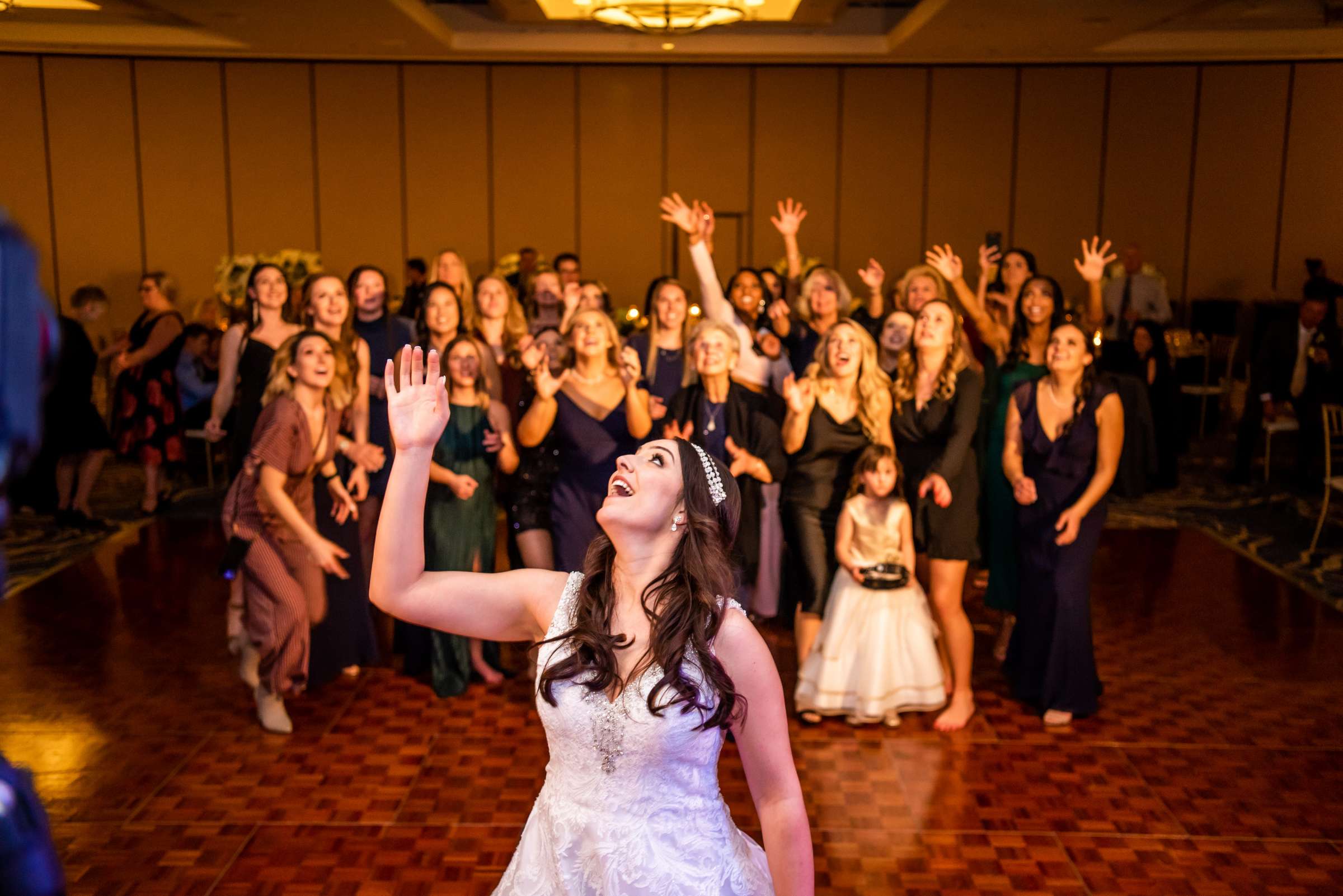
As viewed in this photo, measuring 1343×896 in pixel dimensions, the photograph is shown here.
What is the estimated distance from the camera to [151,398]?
7.58m

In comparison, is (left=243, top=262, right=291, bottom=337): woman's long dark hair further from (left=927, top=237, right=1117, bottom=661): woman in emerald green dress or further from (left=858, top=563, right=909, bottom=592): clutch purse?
(left=927, top=237, right=1117, bottom=661): woman in emerald green dress

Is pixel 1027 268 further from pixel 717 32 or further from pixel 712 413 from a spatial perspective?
pixel 717 32

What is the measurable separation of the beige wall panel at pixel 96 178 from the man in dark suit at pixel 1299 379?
32.5ft

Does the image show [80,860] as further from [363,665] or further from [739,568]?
[739,568]

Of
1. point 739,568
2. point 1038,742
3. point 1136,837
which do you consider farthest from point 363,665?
point 739,568

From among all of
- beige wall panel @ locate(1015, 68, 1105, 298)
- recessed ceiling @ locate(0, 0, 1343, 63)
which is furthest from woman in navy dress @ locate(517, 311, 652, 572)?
beige wall panel @ locate(1015, 68, 1105, 298)

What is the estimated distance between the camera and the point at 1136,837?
11.8ft

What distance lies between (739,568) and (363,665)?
327 centimetres

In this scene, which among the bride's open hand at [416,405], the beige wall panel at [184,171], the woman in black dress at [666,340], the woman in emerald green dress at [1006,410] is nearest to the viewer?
the bride's open hand at [416,405]

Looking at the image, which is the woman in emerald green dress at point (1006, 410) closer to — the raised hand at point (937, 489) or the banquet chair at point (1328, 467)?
the raised hand at point (937, 489)

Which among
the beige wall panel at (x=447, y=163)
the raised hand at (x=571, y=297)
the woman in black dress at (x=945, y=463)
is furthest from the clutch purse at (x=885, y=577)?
the beige wall panel at (x=447, y=163)

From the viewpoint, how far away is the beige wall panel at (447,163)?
12211mm

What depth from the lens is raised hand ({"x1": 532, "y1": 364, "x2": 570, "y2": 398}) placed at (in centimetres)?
443

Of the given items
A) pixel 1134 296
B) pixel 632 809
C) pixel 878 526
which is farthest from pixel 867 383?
pixel 1134 296
